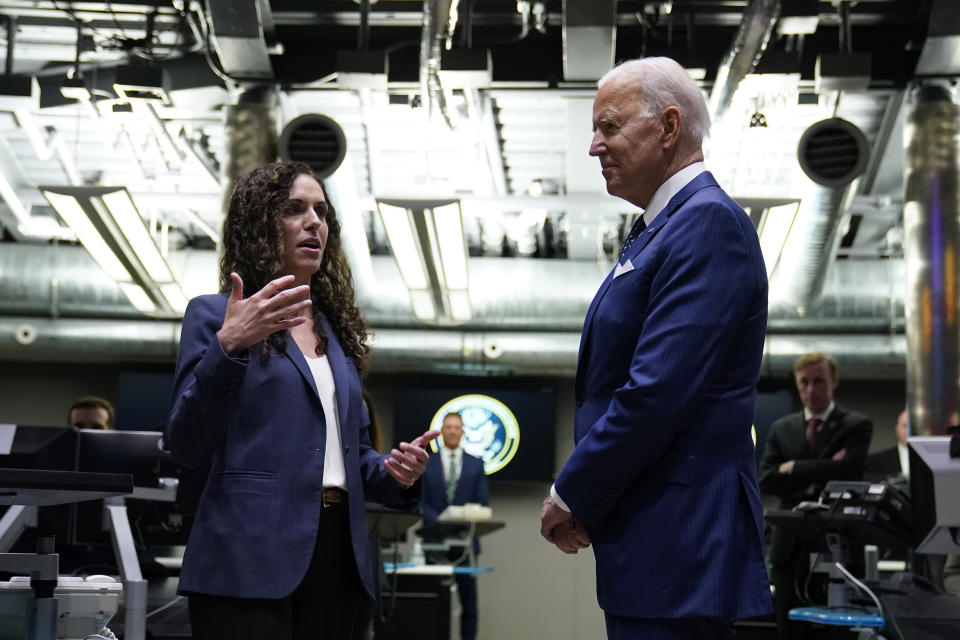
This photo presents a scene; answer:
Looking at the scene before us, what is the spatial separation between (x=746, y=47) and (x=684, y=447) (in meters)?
4.50

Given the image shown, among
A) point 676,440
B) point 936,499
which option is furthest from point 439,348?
point 676,440

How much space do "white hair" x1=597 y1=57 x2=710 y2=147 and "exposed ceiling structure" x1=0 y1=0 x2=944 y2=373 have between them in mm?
3856

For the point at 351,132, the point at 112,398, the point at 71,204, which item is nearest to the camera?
the point at 71,204

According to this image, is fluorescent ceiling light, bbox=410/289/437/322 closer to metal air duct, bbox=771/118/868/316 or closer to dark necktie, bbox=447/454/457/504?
dark necktie, bbox=447/454/457/504

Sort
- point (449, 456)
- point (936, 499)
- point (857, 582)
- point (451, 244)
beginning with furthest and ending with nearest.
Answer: point (449, 456) → point (451, 244) → point (857, 582) → point (936, 499)

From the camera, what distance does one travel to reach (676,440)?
5.61ft

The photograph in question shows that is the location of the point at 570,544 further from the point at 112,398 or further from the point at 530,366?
the point at 112,398

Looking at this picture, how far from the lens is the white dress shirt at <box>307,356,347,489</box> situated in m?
1.98

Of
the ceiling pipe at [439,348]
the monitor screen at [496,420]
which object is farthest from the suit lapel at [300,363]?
the monitor screen at [496,420]

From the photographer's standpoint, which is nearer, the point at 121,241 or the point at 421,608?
the point at 121,241

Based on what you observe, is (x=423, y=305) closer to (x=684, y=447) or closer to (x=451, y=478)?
(x=451, y=478)

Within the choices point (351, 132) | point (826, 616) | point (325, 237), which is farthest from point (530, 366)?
point (325, 237)

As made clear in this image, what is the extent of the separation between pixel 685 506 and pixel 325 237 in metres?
0.88

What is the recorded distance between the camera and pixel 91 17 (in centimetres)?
700
